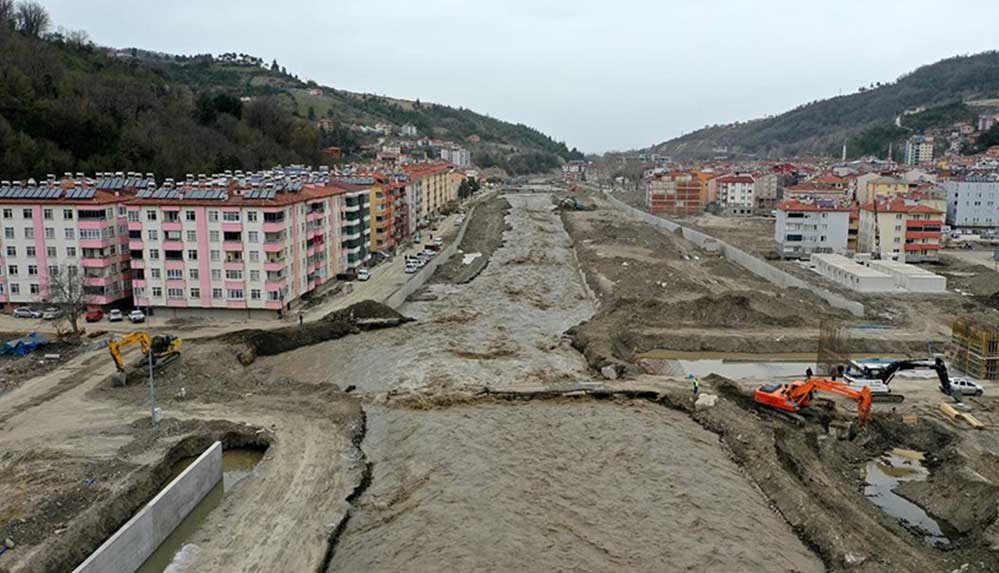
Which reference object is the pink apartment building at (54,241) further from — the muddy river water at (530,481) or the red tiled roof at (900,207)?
the red tiled roof at (900,207)

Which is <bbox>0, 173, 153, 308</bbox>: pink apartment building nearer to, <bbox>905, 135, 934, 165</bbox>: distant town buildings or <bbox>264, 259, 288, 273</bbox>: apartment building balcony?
<bbox>264, 259, 288, 273</bbox>: apartment building balcony

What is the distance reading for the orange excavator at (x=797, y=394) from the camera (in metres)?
21.9

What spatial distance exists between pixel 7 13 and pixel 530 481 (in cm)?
8072

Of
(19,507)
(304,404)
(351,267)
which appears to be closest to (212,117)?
(351,267)

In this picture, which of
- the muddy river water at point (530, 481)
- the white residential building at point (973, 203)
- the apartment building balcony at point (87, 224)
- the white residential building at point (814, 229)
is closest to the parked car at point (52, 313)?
the apartment building balcony at point (87, 224)

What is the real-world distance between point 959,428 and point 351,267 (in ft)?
101

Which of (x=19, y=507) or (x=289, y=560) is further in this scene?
(x=19, y=507)

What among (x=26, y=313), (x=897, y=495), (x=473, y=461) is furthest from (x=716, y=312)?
(x=26, y=313)

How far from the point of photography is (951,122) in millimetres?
148375

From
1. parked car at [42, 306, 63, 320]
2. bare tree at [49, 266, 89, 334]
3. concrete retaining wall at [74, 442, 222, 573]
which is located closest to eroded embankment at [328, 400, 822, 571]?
concrete retaining wall at [74, 442, 222, 573]

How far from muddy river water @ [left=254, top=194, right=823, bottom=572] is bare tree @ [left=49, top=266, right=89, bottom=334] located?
25.9 ft

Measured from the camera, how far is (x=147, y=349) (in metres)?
24.8

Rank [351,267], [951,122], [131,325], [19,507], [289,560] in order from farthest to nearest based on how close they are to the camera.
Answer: [951,122], [351,267], [131,325], [19,507], [289,560]

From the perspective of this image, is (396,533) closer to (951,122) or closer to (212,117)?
(212,117)
